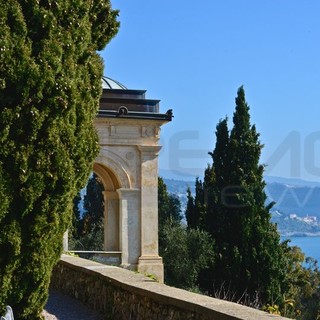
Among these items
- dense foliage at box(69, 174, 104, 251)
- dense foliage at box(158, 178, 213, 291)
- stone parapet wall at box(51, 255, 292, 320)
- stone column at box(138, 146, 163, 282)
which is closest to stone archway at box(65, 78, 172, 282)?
stone column at box(138, 146, 163, 282)

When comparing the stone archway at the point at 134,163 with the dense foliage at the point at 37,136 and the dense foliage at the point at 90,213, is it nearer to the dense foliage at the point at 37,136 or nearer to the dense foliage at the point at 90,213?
the dense foliage at the point at 90,213

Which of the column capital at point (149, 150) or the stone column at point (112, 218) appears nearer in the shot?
the column capital at point (149, 150)

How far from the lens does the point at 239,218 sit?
952 inches

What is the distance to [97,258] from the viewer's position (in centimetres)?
1898

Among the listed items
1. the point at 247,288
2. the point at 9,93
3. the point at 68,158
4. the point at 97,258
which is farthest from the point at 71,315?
the point at 247,288

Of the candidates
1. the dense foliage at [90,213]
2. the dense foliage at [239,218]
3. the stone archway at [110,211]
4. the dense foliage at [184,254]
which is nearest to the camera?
the stone archway at [110,211]

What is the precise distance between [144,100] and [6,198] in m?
13.3

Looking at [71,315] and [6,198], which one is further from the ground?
[6,198]

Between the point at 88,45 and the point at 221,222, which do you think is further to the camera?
the point at 221,222

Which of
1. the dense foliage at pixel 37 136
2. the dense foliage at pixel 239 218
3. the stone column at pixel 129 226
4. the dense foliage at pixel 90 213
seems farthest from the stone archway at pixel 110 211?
the dense foliage at pixel 37 136

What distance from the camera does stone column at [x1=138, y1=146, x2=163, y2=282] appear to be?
63.0 ft

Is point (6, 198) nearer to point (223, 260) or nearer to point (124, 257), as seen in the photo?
point (124, 257)

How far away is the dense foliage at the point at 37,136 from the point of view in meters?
5.81

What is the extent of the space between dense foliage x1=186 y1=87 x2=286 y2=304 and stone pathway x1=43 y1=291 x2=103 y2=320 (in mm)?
13344
